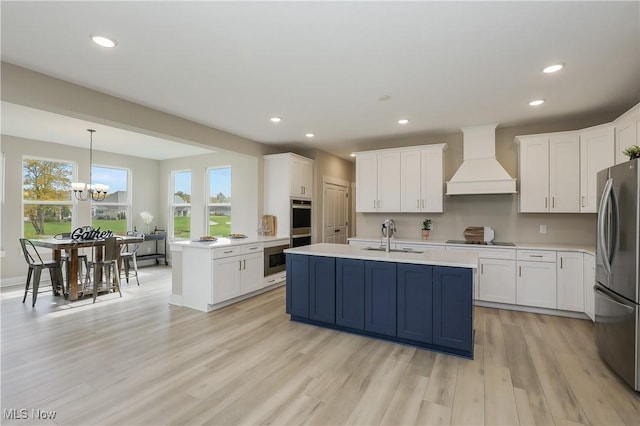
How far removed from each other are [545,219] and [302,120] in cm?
377

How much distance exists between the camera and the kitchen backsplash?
4383mm

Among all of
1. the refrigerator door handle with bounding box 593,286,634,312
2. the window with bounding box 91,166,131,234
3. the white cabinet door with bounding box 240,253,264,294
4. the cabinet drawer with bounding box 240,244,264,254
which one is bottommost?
the white cabinet door with bounding box 240,253,264,294

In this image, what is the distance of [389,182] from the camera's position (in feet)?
17.2

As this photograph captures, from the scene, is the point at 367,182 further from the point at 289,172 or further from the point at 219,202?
the point at 219,202

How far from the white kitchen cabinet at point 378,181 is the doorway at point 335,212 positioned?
1284 mm

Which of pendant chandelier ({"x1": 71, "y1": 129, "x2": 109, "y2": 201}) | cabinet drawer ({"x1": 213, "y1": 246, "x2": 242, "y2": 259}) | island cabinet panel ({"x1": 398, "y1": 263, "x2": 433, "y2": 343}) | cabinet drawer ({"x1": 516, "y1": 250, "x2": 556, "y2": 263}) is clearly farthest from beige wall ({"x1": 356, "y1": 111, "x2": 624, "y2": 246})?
pendant chandelier ({"x1": 71, "y1": 129, "x2": 109, "y2": 201})

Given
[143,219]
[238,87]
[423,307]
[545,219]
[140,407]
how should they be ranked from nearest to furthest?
[140,407], [423,307], [238,87], [545,219], [143,219]

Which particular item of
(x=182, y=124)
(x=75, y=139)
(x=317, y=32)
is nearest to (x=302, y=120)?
(x=182, y=124)

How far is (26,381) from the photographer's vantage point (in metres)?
2.45

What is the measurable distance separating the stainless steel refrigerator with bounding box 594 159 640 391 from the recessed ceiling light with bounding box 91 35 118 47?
3.96 m

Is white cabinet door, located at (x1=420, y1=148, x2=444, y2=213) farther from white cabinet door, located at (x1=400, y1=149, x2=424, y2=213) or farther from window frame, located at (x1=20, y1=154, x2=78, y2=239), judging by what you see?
window frame, located at (x1=20, y1=154, x2=78, y2=239)

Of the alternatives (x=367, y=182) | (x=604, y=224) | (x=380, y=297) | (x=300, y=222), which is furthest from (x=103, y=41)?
(x=604, y=224)

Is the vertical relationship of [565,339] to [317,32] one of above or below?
below

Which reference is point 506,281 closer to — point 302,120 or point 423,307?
point 423,307
